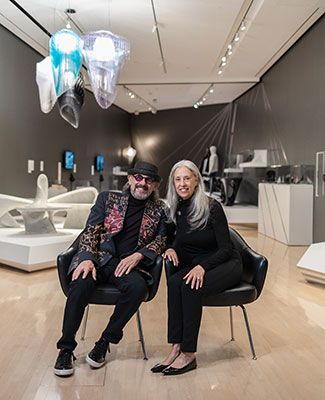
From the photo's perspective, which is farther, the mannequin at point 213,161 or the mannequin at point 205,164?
the mannequin at point 205,164

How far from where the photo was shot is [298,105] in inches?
329

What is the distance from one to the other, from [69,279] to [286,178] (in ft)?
22.3

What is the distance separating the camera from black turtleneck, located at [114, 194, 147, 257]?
2.81 meters

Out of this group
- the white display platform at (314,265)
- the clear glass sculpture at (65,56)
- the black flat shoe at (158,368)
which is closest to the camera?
the black flat shoe at (158,368)

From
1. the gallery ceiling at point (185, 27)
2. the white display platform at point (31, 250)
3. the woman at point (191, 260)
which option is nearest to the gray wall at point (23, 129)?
the gallery ceiling at point (185, 27)

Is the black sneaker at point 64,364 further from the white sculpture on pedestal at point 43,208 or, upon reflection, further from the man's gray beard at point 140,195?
the white sculpture on pedestal at point 43,208

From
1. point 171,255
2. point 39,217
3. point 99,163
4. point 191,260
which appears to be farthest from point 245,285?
point 99,163

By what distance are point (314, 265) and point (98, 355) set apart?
2829 millimetres

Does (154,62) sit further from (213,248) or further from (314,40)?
(213,248)

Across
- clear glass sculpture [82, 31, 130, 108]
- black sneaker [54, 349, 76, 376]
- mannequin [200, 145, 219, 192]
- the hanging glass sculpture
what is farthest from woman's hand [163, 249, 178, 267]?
mannequin [200, 145, 219, 192]

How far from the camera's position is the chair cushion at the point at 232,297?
258cm

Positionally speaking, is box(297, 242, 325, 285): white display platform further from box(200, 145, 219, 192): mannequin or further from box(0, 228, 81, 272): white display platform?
box(200, 145, 219, 192): mannequin

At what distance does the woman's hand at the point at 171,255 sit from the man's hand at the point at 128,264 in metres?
0.15

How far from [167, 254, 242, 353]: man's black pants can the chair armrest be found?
10 centimetres
